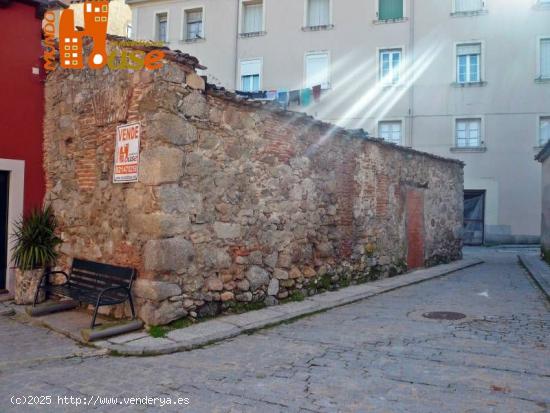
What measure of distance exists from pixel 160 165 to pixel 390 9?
18991 mm

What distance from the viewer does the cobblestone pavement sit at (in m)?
3.67

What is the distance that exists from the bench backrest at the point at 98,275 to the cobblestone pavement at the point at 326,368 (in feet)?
2.63

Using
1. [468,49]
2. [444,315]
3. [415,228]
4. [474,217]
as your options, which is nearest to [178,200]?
[444,315]

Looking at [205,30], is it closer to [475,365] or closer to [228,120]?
[228,120]

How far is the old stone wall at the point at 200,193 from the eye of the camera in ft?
18.5

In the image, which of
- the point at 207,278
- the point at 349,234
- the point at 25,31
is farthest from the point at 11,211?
the point at 349,234

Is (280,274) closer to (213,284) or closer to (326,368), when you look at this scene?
(213,284)

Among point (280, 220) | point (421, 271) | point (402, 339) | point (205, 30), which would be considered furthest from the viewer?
point (205, 30)

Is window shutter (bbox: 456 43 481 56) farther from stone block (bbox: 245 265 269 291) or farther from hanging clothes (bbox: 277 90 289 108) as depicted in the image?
stone block (bbox: 245 265 269 291)

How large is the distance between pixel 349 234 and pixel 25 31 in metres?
6.29

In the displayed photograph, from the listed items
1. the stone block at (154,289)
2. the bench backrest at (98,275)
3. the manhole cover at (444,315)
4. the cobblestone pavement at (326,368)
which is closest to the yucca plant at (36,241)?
the bench backrest at (98,275)

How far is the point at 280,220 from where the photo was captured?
7203 millimetres

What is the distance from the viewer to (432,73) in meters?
20.9

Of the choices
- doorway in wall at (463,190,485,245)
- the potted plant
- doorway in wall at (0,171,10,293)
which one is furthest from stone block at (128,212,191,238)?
doorway in wall at (463,190,485,245)
